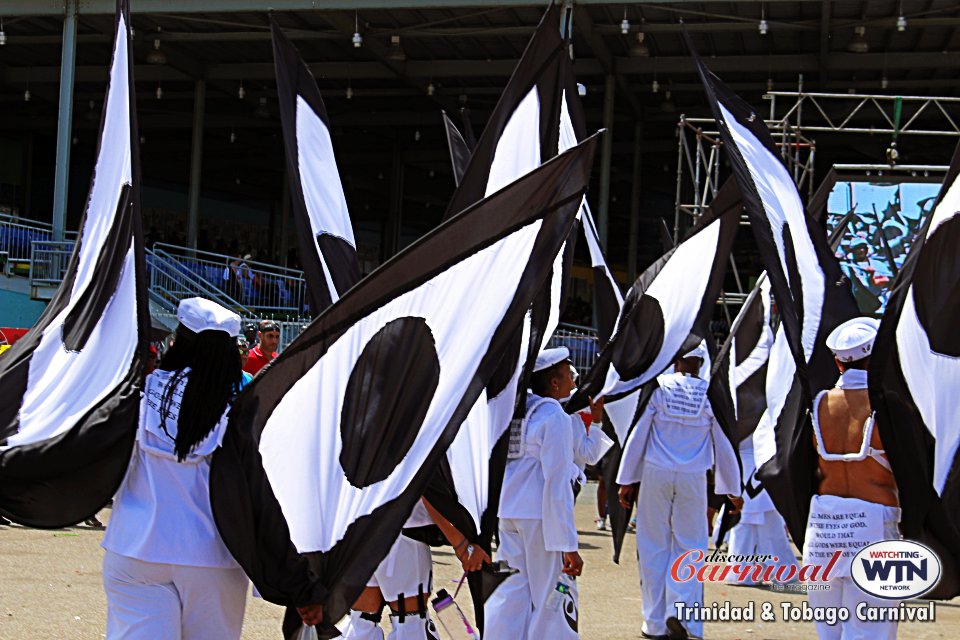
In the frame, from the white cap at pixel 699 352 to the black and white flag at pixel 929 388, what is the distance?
9.28ft

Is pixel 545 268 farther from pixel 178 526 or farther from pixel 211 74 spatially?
pixel 211 74

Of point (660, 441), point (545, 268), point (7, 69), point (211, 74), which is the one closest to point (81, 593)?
point (660, 441)

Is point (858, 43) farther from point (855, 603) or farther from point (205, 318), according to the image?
point (205, 318)

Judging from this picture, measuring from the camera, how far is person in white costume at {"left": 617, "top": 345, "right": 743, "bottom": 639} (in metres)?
8.28

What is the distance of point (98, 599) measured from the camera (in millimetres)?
8148

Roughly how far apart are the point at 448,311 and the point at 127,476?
1190 mm

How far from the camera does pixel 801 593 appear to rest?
10047mm

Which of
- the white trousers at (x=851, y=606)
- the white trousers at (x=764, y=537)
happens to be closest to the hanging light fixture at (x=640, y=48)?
the white trousers at (x=764, y=537)

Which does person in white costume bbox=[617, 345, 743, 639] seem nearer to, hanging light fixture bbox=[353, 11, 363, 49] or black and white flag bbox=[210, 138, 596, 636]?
black and white flag bbox=[210, 138, 596, 636]

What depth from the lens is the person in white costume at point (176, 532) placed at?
4.03 metres

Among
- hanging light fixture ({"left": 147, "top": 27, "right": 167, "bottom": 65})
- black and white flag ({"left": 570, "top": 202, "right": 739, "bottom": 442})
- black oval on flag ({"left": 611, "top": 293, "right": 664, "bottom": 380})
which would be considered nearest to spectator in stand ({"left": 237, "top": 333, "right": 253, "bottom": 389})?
black and white flag ({"left": 570, "top": 202, "right": 739, "bottom": 442})

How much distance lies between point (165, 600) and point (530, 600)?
2847 mm

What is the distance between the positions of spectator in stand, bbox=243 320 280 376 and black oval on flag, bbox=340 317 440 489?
5984 millimetres

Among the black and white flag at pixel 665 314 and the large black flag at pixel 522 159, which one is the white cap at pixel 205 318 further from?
the black and white flag at pixel 665 314
